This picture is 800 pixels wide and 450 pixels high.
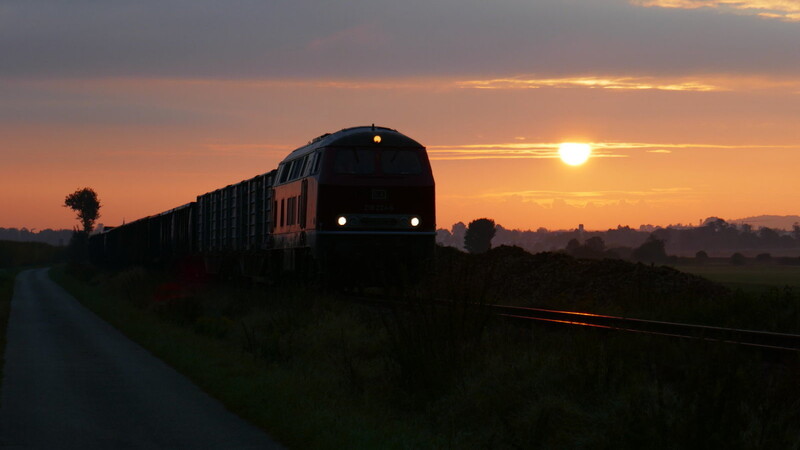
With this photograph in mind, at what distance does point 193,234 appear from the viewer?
4097cm

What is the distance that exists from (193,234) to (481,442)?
33.3 metres

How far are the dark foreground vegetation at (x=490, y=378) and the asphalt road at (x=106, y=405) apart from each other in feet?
1.42

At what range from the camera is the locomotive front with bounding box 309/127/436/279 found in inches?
815

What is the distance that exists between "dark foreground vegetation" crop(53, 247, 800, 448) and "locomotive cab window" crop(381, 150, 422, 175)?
143 inches

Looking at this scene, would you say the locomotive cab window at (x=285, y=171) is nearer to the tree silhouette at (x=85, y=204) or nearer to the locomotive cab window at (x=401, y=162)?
the locomotive cab window at (x=401, y=162)

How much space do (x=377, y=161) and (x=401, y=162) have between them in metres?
0.56

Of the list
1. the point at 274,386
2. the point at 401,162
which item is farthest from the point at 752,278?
the point at 274,386

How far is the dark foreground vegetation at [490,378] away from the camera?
8.24 m

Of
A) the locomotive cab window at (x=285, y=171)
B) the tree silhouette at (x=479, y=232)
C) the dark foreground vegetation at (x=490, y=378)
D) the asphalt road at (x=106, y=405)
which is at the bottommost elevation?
the asphalt road at (x=106, y=405)

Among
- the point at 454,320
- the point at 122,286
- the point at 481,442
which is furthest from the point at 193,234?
the point at 481,442

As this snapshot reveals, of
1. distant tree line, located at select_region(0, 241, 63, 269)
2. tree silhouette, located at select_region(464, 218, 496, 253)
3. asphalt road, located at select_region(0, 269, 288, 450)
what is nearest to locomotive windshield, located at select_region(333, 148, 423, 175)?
asphalt road, located at select_region(0, 269, 288, 450)

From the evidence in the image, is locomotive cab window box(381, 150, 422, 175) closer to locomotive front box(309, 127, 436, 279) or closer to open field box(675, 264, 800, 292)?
locomotive front box(309, 127, 436, 279)

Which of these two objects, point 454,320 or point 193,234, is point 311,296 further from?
point 193,234

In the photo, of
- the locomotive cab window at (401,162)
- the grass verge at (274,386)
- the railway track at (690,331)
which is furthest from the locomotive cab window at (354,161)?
the railway track at (690,331)
